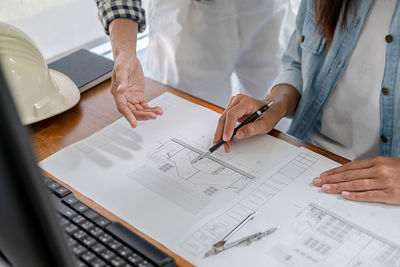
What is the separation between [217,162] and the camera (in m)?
0.89

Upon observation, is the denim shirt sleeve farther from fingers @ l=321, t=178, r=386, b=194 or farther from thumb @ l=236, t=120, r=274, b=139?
fingers @ l=321, t=178, r=386, b=194

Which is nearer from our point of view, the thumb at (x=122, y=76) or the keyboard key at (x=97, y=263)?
the keyboard key at (x=97, y=263)

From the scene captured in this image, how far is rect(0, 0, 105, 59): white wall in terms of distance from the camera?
5.05 feet

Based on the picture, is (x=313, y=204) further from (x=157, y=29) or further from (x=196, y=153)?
(x=157, y=29)

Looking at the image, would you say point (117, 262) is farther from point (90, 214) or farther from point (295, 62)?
point (295, 62)

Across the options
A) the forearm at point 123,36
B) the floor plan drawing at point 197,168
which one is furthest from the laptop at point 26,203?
the forearm at point 123,36

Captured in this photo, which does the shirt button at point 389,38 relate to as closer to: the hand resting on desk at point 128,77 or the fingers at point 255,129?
the fingers at point 255,129

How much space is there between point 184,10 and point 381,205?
3.05 feet

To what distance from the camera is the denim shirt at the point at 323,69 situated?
0.96 m

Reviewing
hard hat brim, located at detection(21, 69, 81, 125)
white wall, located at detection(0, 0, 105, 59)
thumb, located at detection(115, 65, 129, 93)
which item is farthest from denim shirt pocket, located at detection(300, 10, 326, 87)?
white wall, located at detection(0, 0, 105, 59)

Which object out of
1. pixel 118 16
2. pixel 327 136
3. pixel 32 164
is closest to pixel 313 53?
pixel 327 136

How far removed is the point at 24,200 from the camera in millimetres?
316

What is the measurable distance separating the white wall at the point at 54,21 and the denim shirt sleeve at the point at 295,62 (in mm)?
917

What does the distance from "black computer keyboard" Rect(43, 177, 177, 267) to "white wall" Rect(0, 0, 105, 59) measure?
1.02 metres
